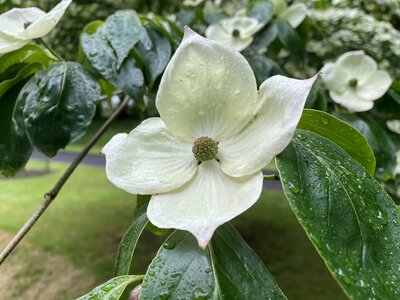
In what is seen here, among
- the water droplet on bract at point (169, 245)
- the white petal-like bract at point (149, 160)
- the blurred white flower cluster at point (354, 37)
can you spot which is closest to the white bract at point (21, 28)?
the white petal-like bract at point (149, 160)

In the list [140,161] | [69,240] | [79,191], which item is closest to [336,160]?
[140,161]

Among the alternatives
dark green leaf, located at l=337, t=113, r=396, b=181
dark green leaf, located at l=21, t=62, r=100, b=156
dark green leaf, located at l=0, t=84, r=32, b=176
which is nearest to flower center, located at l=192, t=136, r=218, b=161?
dark green leaf, located at l=21, t=62, r=100, b=156

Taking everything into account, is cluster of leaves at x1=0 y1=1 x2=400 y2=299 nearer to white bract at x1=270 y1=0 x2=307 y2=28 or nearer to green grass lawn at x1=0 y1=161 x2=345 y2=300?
white bract at x1=270 y1=0 x2=307 y2=28

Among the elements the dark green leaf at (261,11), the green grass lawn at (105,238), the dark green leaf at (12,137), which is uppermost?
the dark green leaf at (12,137)

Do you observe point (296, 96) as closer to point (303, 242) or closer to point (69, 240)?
point (303, 242)

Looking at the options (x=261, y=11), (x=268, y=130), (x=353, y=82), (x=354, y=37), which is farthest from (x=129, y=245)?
(x=354, y=37)

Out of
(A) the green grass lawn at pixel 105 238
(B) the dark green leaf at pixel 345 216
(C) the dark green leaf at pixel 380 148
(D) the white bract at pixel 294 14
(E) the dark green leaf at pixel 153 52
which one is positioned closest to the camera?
(B) the dark green leaf at pixel 345 216

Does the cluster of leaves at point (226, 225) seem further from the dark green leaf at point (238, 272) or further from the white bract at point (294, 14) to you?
the white bract at point (294, 14)
